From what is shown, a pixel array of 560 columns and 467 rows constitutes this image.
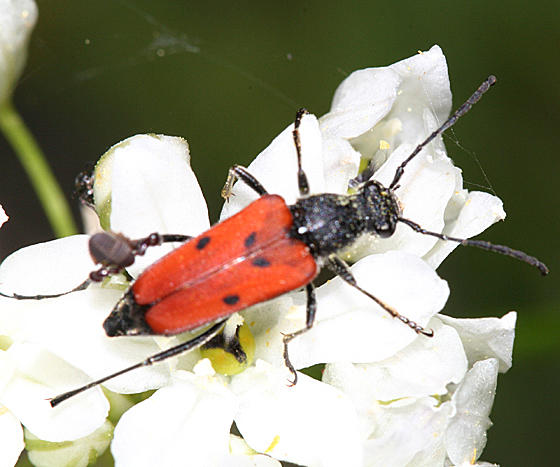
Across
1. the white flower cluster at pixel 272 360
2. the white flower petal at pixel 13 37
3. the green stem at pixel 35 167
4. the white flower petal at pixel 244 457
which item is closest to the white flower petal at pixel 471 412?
the white flower cluster at pixel 272 360

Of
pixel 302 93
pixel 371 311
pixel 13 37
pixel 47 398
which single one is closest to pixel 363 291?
pixel 371 311

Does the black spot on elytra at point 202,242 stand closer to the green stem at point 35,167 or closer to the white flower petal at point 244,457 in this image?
the white flower petal at point 244,457

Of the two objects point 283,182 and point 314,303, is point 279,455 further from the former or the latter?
point 283,182

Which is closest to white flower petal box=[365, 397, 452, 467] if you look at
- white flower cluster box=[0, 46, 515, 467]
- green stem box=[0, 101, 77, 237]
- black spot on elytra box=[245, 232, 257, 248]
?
white flower cluster box=[0, 46, 515, 467]

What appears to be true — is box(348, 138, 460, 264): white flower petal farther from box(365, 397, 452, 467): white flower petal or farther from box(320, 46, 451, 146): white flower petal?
box(365, 397, 452, 467): white flower petal

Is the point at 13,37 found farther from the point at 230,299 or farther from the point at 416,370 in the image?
the point at 416,370

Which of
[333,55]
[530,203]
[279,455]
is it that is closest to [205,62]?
[333,55]
